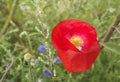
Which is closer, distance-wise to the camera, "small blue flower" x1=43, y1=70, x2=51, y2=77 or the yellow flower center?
the yellow flower center

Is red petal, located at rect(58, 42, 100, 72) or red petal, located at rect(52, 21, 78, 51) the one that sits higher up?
red petal, located at rect(52, 21, 78, 51)

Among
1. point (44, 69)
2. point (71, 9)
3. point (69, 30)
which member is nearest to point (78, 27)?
point (69, 30)

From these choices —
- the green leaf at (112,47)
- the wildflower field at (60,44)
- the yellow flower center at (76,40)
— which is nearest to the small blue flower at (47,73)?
the wildflower field at (60,44)

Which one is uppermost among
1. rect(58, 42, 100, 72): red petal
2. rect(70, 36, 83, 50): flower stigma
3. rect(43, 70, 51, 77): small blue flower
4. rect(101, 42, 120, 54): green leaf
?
rect(70, 36, 83, 50): flower stigma

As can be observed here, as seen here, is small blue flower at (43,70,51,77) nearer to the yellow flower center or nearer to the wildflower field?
the wildflower field

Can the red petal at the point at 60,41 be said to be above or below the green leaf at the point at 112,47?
above

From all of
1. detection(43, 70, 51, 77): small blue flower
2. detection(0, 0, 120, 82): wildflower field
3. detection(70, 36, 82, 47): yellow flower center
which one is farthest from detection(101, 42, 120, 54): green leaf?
detection(43, 70, 51, 77): small blue flower

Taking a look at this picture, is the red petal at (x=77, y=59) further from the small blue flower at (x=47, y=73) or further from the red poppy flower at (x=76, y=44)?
the small blue flower at (x=47, y=73)
